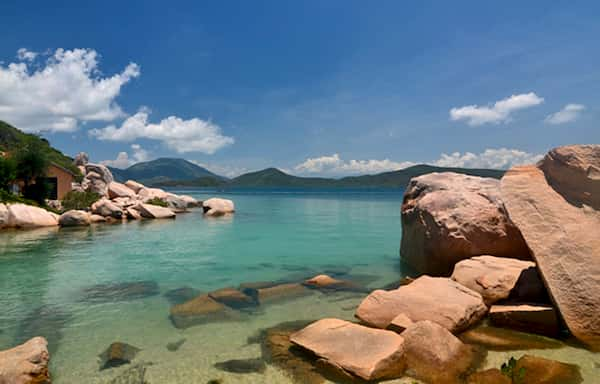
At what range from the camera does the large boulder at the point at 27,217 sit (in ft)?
99.7

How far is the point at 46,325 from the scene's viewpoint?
9547mm

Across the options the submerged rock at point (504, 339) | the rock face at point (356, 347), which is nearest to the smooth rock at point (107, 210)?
the rock face at point (356, 347)

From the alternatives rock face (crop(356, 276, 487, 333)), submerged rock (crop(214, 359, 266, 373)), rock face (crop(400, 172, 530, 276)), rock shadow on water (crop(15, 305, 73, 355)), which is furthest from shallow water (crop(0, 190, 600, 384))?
rock face (crop(400, 172, 530, 276))

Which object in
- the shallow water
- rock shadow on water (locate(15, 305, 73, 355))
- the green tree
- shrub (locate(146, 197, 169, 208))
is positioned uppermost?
the green tree

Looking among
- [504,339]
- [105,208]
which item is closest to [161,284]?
[504,339]

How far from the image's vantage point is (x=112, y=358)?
749 cm

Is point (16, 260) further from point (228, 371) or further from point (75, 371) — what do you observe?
point (228, 371)

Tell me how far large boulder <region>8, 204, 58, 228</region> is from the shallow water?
109 inches

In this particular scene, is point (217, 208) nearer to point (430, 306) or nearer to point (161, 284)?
point (161, 284)

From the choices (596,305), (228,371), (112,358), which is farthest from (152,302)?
(596,305)

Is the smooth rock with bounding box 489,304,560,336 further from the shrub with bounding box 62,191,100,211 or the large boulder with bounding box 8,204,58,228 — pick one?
the shrub with bounding box 62,191,100,211

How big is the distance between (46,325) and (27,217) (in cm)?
2728

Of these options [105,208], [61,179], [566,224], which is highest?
[61,179]

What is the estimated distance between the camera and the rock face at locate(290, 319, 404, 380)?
6340 millimetres
